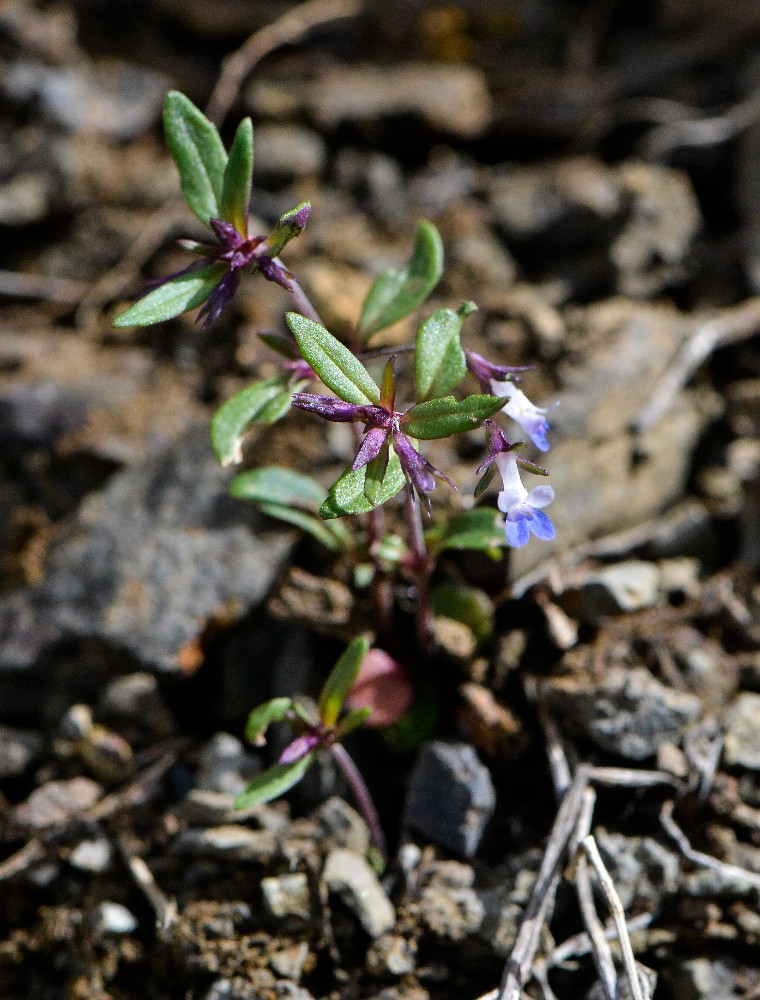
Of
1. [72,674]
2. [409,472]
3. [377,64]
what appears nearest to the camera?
[409,472]

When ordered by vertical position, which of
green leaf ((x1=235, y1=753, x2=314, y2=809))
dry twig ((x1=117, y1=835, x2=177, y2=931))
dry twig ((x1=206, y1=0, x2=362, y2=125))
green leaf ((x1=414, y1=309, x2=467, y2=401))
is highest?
dry twig ((x1=206, y1=0, x2=362, y2=125))

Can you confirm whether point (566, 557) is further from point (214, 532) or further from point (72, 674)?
point (72, 674)

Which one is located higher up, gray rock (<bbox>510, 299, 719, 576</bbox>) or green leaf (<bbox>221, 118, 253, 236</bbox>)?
green leaf (<bbox>221, 118, 253, 236</bbox>)

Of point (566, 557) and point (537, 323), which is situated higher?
point (537, 323)

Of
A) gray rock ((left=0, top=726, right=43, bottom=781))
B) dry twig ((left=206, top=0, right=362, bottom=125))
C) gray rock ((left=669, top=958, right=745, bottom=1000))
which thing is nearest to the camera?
gray rock ((left=669, top=958, right=745, bottom=1000))

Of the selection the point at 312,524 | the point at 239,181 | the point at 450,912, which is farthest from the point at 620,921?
the point at 239,181

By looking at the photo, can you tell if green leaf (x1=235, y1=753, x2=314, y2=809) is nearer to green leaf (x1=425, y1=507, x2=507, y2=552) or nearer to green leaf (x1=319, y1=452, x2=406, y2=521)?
green leaf (x1=425, y1=507, x2=507, y2=552)

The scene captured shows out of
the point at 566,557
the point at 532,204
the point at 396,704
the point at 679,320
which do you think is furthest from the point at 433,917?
the point at 532,204

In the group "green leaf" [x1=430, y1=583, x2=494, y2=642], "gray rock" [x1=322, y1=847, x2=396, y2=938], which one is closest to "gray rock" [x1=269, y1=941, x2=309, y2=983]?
"gray rock" [x1=322, y1=847, x2=396, y2=938]
